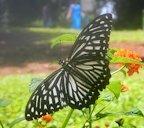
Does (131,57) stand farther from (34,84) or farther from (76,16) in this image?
(76,16)

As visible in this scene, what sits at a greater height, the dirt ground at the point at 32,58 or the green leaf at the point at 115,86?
the green leaf at the point at 115,86

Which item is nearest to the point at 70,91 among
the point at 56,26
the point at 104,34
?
the point at 104,34

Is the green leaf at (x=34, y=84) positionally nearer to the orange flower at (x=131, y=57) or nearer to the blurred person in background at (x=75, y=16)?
the orange flower at (x=131, y=57)

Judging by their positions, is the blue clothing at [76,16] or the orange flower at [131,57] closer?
the orange flower at [131,57]

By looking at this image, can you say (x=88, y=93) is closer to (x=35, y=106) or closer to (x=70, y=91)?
(x=70, y=91)

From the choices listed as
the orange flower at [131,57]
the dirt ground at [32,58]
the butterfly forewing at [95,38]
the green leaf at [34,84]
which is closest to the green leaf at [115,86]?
the orange flower at [131,57]

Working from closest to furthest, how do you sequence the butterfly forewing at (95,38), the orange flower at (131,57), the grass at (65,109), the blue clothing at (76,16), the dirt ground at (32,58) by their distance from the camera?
the butterfly forewing at (95,38) → the orange flower at (131,57) → the grass at (65,109) → the dirt ground at (32,58) → the blue clothing at (76,16)

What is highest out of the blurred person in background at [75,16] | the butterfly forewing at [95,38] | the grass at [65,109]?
the butterfly forewing at [95,38]

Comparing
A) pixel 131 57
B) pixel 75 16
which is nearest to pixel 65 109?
pixel 131 57

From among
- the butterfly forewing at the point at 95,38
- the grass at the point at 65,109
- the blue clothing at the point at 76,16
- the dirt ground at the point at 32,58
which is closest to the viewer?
the butterfly forewing at the point at 95,38
